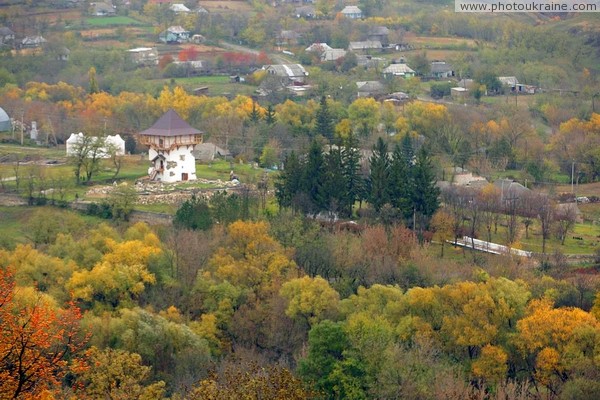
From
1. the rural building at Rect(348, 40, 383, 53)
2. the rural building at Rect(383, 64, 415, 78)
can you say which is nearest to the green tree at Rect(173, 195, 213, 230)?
the rural building at Rect(383, 64, 415, 78)

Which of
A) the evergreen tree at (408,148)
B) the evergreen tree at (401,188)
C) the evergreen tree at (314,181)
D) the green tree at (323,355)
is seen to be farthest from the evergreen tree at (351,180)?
the green tree at (323,355)

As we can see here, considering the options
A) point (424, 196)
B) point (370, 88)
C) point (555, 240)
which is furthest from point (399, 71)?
point (555, 240)

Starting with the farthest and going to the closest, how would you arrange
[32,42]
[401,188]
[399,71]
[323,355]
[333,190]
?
[32,42] < [399,71] < [333,190] < [401,188] < [323,355]

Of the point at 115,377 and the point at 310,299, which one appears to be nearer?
the point at 115,377

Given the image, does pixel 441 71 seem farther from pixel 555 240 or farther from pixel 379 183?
pixel 555 240

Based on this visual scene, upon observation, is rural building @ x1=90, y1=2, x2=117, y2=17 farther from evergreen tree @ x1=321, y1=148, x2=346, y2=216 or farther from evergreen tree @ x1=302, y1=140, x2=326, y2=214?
evergreen tree @ x1=321, y1=148, x2=346, y2=216

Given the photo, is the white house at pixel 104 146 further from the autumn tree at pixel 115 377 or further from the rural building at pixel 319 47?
the rural building at pixel 319 47
